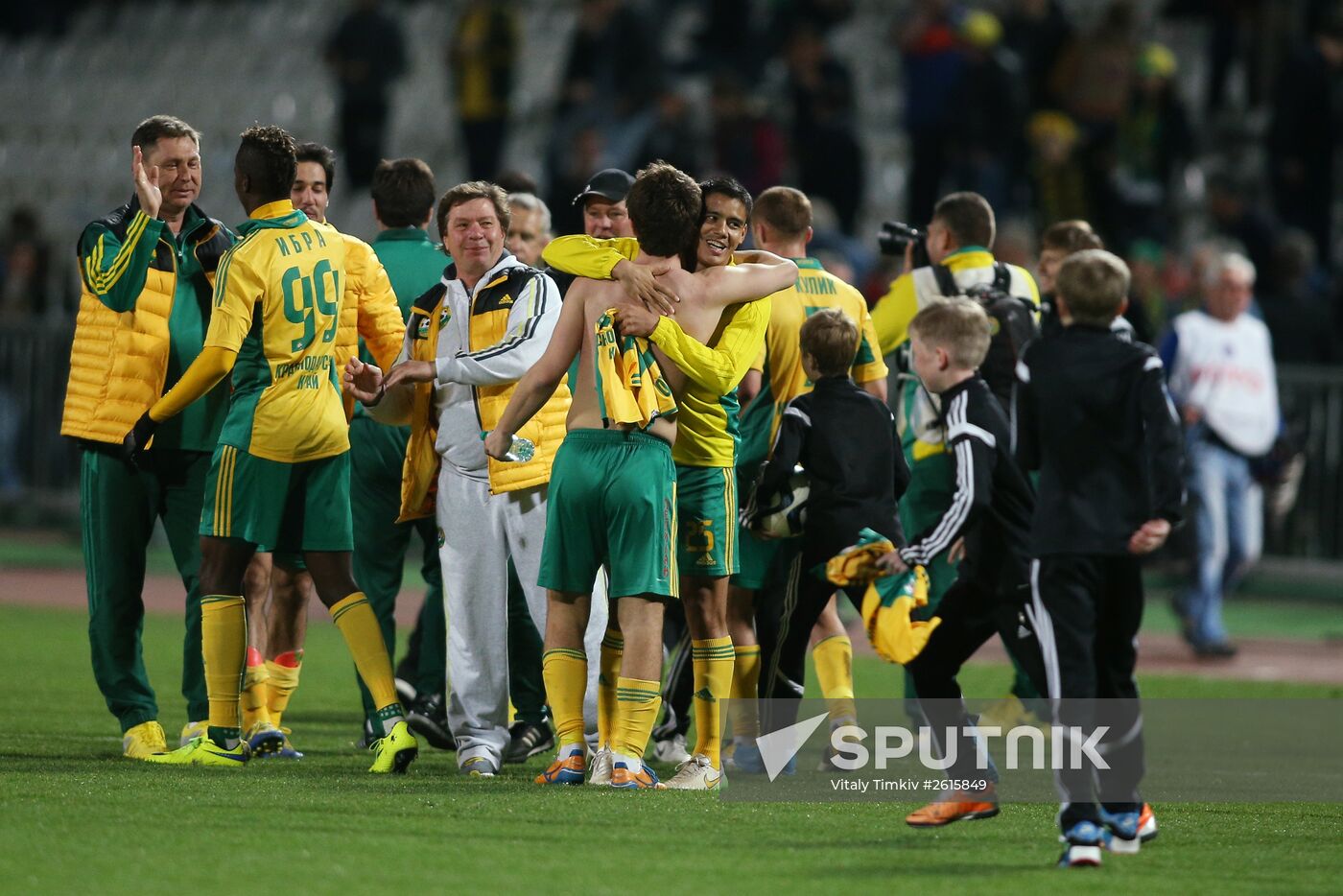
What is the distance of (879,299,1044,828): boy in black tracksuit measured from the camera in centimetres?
675

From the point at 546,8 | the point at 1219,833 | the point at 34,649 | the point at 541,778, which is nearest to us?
the point at 1219,833

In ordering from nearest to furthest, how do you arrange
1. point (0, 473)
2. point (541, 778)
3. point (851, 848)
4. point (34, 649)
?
point (851, 848), point (541, 778), point (34, 649), point (0, 473)

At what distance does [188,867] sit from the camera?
18.7 feet

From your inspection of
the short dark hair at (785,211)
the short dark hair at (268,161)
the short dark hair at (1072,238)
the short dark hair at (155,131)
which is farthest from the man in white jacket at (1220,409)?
the short dark hair at (155,131)

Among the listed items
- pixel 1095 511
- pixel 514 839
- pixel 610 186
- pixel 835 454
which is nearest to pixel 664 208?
pixel 835 454

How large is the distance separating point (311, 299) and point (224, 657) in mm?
1426

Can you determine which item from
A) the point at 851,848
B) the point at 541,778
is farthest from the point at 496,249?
the point at 851,848

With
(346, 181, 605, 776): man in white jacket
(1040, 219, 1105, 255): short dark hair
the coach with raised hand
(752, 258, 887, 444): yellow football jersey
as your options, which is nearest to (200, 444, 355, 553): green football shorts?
(346, 181, 605, 776): man in white jacket

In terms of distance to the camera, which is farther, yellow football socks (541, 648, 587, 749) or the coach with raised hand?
the coach with raised hand

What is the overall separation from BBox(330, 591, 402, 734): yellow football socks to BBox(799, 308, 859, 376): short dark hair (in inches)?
79.9

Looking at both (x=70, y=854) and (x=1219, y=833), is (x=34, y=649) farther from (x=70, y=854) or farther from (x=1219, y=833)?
(x=1219, y=833)

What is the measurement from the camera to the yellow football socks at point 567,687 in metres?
7.45

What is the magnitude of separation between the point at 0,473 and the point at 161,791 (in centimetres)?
1216

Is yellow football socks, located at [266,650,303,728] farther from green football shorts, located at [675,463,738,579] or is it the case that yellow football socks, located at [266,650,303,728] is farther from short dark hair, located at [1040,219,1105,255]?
short dark hair, located at [1040,219,1105,255]
